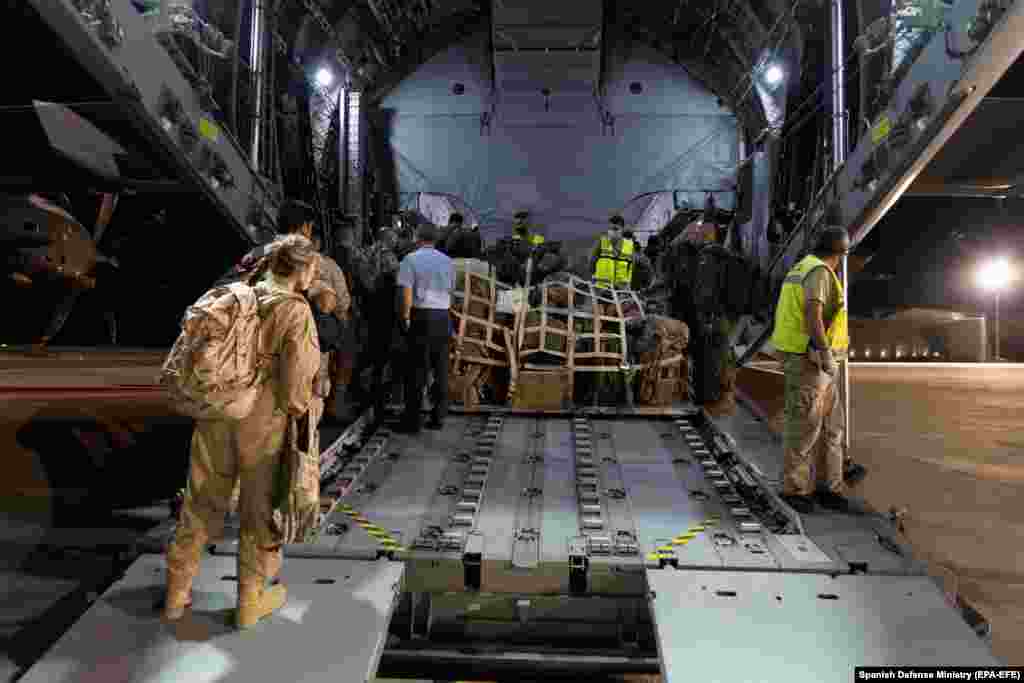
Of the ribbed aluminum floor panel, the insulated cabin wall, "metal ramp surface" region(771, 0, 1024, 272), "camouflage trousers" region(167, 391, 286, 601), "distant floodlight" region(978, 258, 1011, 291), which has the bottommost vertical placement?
the ribbed aluminum floor panel

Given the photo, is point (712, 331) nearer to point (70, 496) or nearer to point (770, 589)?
point (770, 589)

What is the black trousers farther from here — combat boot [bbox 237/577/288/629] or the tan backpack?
the tan backpack

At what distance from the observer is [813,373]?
12.3 ft

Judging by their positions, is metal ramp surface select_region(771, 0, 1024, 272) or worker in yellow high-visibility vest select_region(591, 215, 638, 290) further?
worker in yellow high-visibility vest select_region(591, 215, 638, 290)

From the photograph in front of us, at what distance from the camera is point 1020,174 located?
7.05m

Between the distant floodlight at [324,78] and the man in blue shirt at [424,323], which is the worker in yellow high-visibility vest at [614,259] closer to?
the man in blue shirt at [424,323]

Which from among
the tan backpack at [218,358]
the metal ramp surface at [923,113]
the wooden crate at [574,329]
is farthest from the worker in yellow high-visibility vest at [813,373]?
the tan backpack at [218,358]

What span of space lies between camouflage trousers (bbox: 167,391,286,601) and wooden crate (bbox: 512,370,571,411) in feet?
10.9

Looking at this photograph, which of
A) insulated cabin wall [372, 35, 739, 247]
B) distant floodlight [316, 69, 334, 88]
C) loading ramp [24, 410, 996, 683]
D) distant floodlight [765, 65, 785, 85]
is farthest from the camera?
insulated cabin wall [372, 35, 739, 247]

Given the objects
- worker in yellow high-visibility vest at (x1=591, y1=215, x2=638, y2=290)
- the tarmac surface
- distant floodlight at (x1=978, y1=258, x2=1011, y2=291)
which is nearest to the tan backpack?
the tarmac surface

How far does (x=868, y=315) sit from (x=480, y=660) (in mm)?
9775

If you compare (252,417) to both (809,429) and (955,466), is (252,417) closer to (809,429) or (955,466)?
(809,429)

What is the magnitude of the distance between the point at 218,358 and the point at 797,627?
2386 mm

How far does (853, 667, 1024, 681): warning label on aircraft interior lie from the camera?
2252 mm
